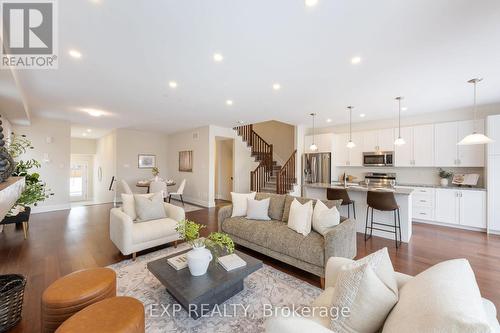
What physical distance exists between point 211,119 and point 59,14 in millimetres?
4344

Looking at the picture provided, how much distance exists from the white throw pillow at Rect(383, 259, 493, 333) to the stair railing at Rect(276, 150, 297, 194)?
18.5 feet

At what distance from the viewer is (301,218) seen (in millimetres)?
2840

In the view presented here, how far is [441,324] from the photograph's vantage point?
0.71m

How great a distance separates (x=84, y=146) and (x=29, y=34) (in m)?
9.63

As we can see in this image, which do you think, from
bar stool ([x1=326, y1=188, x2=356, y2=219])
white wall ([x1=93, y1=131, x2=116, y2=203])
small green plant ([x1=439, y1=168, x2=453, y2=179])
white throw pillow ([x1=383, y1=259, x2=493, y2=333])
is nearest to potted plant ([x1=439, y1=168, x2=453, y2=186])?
small green plant ([x1=439, y1=168, x2=453, y2=179])

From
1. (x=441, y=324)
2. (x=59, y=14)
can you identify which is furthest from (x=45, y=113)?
(x=441, y=324)

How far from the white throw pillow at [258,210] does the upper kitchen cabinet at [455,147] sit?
15.3 ft


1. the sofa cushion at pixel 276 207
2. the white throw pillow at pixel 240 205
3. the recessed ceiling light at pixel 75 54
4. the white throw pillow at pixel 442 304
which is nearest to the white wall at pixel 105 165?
the recessed ceiling light at pixel 75 54

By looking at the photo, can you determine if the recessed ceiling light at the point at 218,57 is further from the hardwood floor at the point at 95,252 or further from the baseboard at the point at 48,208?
the baseboard at the point at 48,208

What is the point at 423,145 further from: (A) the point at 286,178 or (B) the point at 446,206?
(A) the point at 286,178

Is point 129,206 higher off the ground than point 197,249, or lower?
higher

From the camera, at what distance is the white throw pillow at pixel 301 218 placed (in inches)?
109

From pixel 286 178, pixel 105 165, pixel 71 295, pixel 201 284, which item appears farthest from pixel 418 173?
pixel 105 165

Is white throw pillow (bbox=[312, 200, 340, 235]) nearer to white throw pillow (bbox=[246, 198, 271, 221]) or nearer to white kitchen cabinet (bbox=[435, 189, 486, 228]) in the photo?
white throw pillow (bbox=[246, 198, 271, 221])
